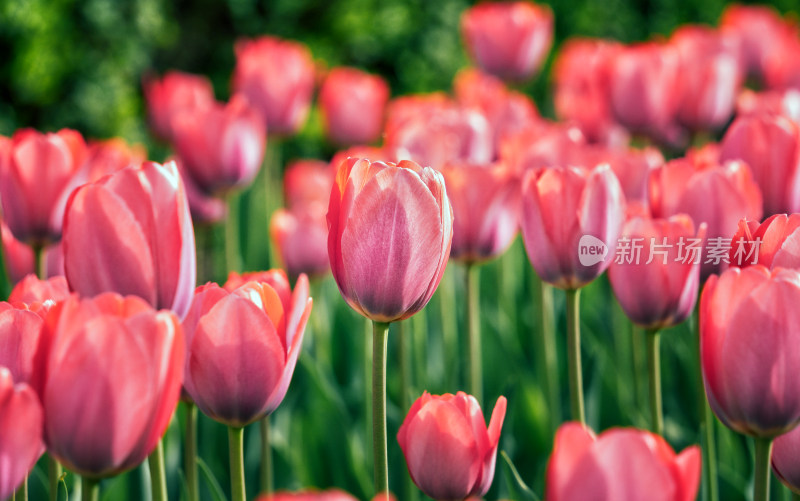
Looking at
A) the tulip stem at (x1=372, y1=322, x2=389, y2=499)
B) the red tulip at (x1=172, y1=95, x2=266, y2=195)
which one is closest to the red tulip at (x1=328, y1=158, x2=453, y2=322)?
the tulip stem at (x1=372, y1=322, x2=389, y2=499)

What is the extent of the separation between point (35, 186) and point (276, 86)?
3.90 feet

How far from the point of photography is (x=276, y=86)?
227 centimetres

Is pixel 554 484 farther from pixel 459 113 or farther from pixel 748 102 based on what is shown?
pixel 748 102

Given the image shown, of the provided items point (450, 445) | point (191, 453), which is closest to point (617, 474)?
→ point (450, 445)

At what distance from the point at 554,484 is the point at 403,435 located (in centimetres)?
27

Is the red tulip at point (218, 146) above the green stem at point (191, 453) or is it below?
above

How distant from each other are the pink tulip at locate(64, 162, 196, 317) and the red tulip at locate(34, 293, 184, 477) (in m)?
0.13

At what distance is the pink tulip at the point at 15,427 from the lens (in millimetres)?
563

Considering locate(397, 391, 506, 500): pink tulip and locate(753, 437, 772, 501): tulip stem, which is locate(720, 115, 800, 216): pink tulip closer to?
locate(753, 437, 772, 501): tulip stem

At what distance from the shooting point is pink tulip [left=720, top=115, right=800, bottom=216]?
3.73 ft

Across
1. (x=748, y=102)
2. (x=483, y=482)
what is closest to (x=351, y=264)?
(x=483, y=482)

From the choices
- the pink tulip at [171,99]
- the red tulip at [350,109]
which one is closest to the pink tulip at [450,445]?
the pink tulip at [171,99]

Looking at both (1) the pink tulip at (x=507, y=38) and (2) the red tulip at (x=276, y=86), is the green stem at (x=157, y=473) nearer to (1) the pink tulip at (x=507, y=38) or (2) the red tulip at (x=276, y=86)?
(2) the red tulip at (x=276, y=86)

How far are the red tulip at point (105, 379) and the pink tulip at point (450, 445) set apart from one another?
23cm
